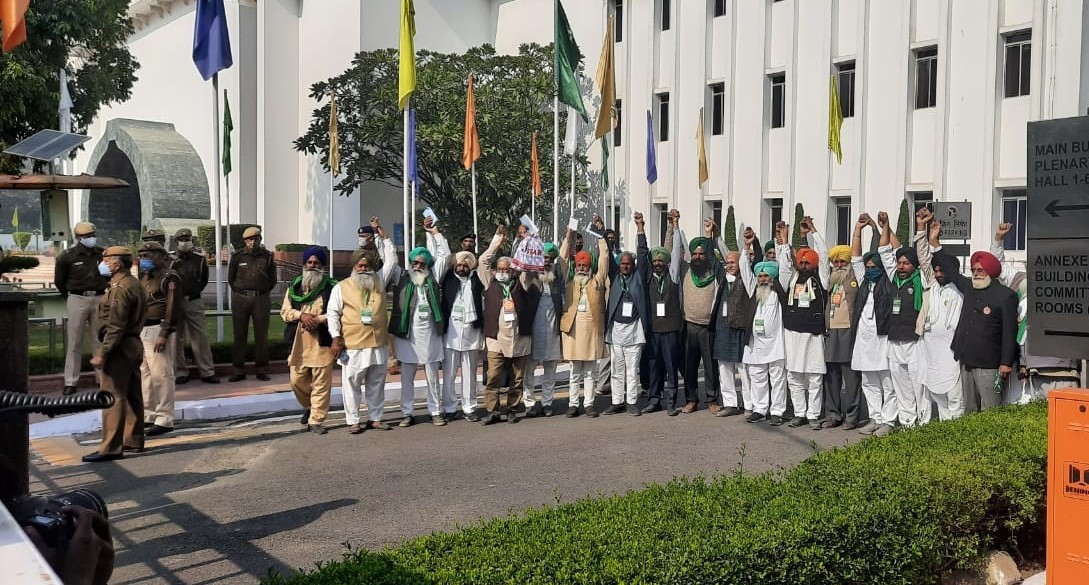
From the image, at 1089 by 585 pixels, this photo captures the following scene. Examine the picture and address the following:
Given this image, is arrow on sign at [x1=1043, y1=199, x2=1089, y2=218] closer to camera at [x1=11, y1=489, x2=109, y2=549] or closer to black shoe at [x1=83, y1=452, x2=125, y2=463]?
camera at [x1=11, y1=489, x2=109, y2=549]

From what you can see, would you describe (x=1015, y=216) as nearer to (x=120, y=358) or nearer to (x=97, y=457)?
(x=120, y=358)

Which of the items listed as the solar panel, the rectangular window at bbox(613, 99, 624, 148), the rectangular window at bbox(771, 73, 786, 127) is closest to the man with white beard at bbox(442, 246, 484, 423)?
the solar panel

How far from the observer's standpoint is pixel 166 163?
118ft

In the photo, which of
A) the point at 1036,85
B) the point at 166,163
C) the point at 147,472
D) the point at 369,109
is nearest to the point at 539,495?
the point at 147,472

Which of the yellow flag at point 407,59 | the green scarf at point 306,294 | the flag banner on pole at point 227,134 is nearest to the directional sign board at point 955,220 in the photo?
the yellow flag at point 407,59

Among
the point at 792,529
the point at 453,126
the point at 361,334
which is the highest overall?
the point at 453,126

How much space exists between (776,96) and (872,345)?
17.8 meters

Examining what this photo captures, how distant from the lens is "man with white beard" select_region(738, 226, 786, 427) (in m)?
10.7

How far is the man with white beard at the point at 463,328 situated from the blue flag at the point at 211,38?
747cm

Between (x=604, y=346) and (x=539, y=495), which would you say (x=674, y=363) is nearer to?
(x=604, y=346)

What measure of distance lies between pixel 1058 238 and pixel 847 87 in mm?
20890

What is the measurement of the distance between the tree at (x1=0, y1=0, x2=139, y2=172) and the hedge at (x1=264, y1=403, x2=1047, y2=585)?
1528cm

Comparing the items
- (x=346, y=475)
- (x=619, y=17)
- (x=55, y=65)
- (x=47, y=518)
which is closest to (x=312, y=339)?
(x=346, y=475)

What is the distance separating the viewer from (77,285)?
11414 mm
